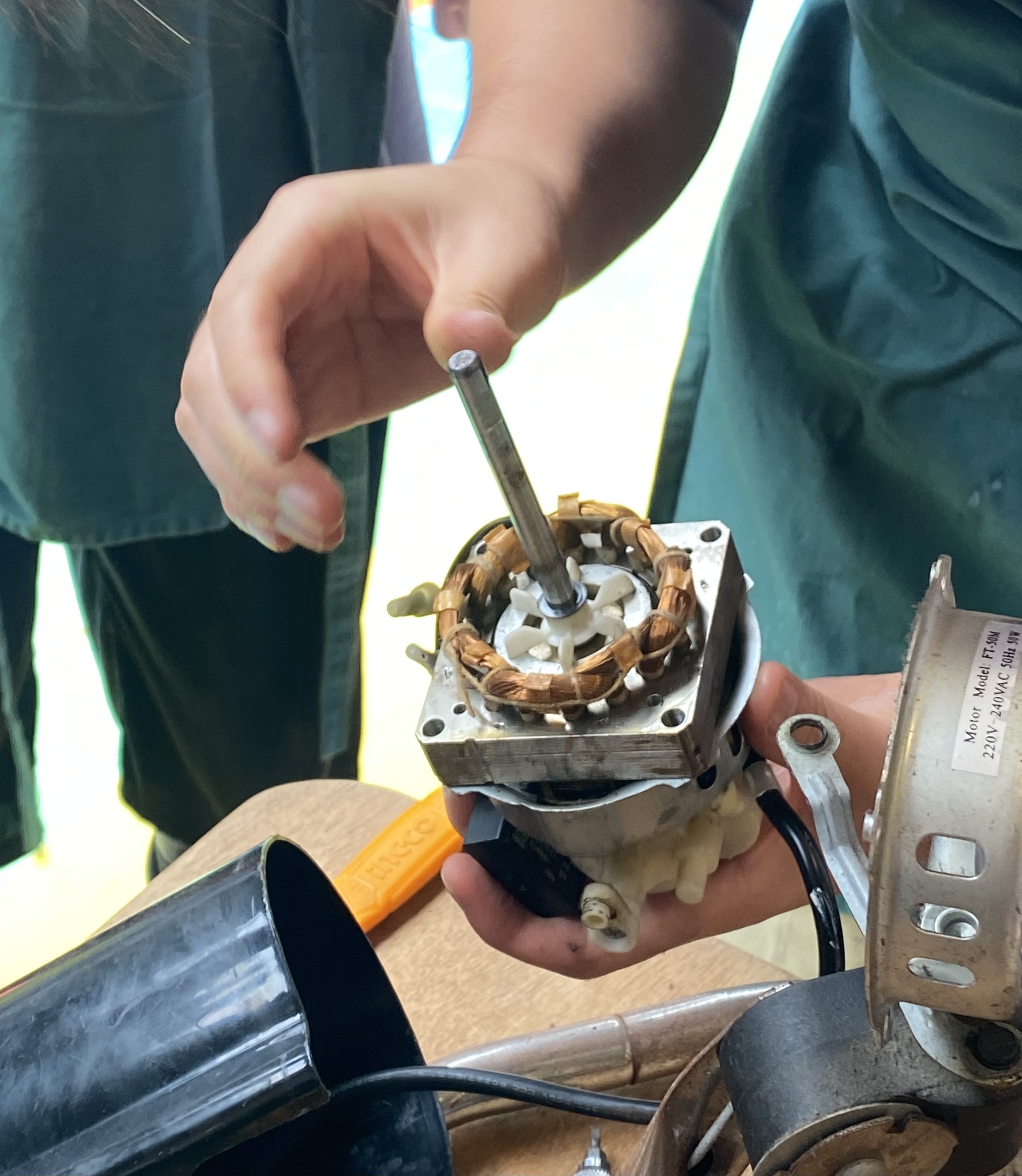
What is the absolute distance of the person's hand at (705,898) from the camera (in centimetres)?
43

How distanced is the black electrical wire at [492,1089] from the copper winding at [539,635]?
0.50ft

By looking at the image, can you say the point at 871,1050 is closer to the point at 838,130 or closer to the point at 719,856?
the point at 719,856

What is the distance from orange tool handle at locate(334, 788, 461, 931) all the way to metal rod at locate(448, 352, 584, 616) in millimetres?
201

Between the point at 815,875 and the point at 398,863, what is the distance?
0.25 metres

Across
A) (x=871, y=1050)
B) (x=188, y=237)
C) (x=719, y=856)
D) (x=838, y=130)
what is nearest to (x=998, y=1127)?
(x=871, y=1050)

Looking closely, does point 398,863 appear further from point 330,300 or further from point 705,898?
point 330,300

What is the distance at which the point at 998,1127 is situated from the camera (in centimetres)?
25

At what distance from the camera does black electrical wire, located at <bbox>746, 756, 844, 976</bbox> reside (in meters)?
0.37

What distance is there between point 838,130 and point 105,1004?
1.78 ft

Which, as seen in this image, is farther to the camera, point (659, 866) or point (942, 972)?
point (659, 866)

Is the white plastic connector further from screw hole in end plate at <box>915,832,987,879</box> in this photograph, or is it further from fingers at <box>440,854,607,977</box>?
screw hole in end plate at <box>915,832,987,879</box>

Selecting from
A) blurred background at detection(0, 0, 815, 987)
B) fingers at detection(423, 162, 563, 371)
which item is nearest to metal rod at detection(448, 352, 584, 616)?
fingers at detection(423, 162, 563, 371)

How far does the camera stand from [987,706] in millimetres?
216

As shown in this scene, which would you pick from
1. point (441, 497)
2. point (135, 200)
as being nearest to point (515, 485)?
point (135, 200)
